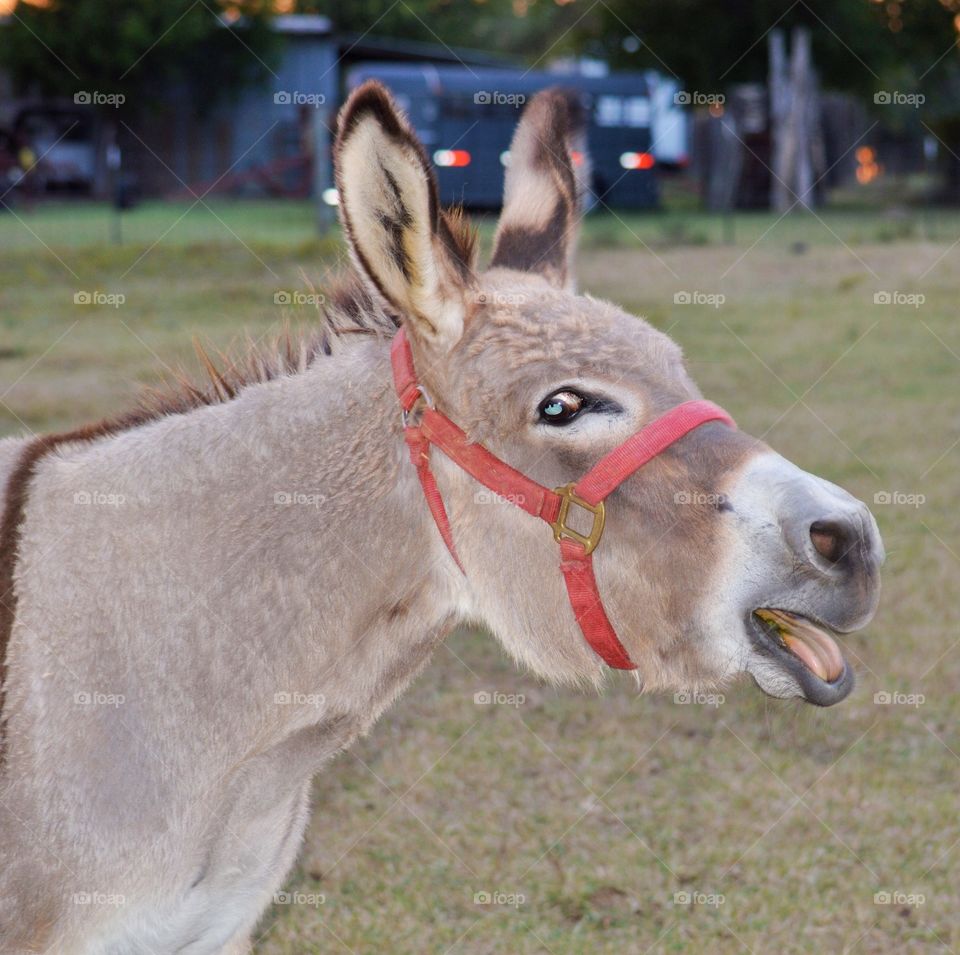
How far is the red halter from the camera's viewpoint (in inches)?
95.4

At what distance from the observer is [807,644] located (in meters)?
2.42

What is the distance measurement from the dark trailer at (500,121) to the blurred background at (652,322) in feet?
0.34

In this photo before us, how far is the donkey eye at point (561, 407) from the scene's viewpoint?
2467 millimetres

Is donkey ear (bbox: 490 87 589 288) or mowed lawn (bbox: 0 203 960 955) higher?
donkey ear (bbox: 490 87 589 288)

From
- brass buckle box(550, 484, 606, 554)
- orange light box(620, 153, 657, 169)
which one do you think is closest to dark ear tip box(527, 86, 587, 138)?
brass buckle box(550, 484, 606, 554)

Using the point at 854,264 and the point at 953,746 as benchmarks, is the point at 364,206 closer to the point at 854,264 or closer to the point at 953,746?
the point at 953,746

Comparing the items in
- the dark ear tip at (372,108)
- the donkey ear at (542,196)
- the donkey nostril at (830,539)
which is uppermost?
the dark ear tip at (372,108)

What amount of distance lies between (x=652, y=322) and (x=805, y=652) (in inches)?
240

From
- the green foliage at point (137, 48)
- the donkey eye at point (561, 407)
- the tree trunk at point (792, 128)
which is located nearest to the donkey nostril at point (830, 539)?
the donkey eye at point (561, 407)

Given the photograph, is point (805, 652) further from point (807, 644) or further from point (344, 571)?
point (344, 571)

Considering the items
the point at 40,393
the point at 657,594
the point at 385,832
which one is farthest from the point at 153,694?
the point at 40,393

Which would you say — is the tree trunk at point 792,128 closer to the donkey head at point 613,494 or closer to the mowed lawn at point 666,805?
the mowed lawn at point 666,805

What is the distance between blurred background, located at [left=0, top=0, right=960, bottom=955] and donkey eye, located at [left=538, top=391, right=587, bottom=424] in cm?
69

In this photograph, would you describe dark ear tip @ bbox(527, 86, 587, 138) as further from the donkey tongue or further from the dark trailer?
the dark trailer
